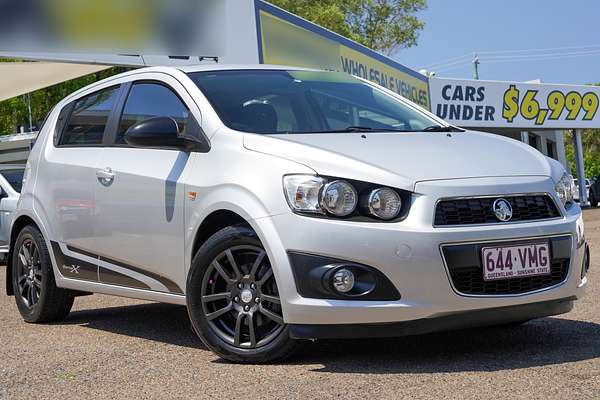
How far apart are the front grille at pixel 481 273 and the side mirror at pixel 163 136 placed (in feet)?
5.17

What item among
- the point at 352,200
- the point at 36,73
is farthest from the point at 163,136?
the point at 36,73

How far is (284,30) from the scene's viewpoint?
17.9 m

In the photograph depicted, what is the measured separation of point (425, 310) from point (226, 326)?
1077mm

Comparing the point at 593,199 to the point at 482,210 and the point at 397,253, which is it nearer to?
the point at 482,210

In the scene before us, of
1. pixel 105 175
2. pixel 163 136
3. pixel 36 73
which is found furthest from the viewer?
pixel 36 73

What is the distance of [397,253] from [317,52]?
1524 centimetres

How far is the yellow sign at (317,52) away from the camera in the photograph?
17.4 metres

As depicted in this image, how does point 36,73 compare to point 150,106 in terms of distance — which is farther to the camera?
point 36,73

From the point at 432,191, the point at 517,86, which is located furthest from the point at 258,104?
the point at 517,86

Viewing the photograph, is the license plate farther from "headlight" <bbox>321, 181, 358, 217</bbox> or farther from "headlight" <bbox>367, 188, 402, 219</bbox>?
"headlight" <bbox>321, 181, 358, 217</bbox>

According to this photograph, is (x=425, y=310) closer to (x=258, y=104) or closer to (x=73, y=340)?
(x=258, y=104)

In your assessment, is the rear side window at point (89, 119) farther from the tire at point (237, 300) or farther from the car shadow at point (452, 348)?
the tire at point (237, 300)

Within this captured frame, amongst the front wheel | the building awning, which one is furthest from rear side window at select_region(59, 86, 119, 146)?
the front wheel

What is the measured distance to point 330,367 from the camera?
15.1ft
